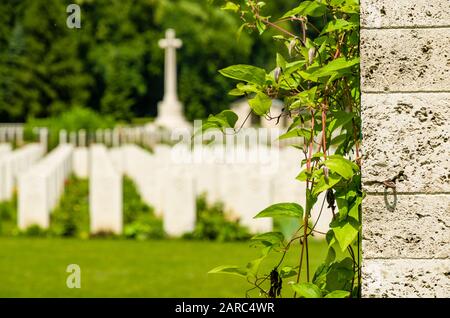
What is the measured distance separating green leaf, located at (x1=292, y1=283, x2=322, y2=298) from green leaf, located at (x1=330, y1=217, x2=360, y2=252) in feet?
0.48

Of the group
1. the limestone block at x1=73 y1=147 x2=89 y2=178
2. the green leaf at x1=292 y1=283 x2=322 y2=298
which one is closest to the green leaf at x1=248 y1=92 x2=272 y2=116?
the green leaf at x1=292 y1=283 x2=322 y2=298

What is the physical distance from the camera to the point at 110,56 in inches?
1510

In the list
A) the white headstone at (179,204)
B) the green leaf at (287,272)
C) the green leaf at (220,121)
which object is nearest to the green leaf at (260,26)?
the green leaf at (220,121)

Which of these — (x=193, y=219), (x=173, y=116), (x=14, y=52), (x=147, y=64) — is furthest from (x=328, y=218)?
(x=147, y=64)

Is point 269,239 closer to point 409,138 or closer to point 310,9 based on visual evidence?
point 409,138

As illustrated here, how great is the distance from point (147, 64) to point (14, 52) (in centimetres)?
830

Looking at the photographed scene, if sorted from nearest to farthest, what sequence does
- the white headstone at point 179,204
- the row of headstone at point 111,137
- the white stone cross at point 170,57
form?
the white headstone at point 179,204
the white stone cross at point 170,57
the row of headstone at point 111,137

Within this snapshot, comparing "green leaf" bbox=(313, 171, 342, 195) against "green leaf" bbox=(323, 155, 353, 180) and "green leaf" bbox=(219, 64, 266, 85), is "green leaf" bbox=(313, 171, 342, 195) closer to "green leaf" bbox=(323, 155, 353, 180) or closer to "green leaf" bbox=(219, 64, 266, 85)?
"green leaf" bbox=(323, 155, 353, 180)

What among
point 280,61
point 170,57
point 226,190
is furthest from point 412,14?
point 170,57

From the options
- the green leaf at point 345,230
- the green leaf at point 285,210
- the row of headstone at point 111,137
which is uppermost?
the row of headstone at point 111,137

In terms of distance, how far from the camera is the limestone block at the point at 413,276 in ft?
6.58

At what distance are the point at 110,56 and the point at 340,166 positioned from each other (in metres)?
36.9

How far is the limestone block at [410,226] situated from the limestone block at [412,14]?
405 millimetres

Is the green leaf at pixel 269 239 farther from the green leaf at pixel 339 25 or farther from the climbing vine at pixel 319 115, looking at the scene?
the green leaf at pixel 339 25
